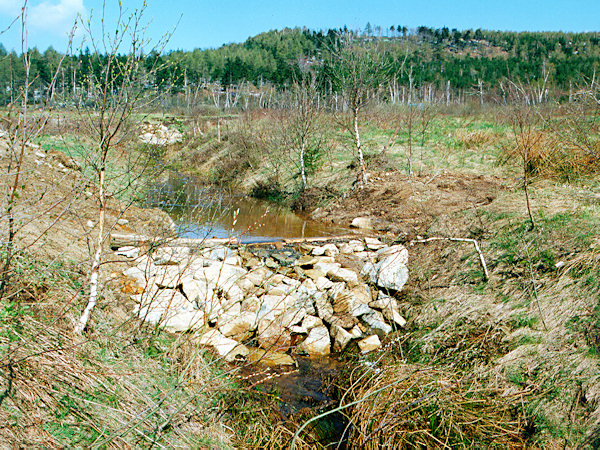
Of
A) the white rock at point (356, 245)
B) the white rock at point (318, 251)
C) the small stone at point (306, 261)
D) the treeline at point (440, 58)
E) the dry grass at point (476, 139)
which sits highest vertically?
the treeline at point (440, 58)

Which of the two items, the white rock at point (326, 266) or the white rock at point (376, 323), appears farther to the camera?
the white rock at point (326, 266)

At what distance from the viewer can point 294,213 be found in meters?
13.7

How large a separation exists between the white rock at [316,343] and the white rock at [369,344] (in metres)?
0.41

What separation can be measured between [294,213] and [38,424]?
37.2 feet

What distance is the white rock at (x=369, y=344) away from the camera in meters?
5.38

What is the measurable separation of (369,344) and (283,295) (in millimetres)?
1383

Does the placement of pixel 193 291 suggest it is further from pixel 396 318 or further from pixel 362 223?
pixel 362 223

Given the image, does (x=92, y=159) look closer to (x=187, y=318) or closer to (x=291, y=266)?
(x=187, y=318)

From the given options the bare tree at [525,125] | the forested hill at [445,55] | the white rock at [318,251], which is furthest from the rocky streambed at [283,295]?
the forested hill at [445,55]

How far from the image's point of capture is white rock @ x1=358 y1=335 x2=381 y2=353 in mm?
5375

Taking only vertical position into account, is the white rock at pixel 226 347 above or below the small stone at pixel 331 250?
below

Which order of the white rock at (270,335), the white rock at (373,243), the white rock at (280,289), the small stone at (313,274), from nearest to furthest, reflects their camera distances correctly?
the white rock at (270,335), the white rock at (280,289), the small stone at (313,274), the white rock at (373,243)

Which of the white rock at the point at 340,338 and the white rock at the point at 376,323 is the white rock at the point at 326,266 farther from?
the white rock at the point at 340,338

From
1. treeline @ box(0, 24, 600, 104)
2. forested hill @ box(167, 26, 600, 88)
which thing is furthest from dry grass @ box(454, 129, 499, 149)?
forested hill @ box(167, 26, 600, 88)
